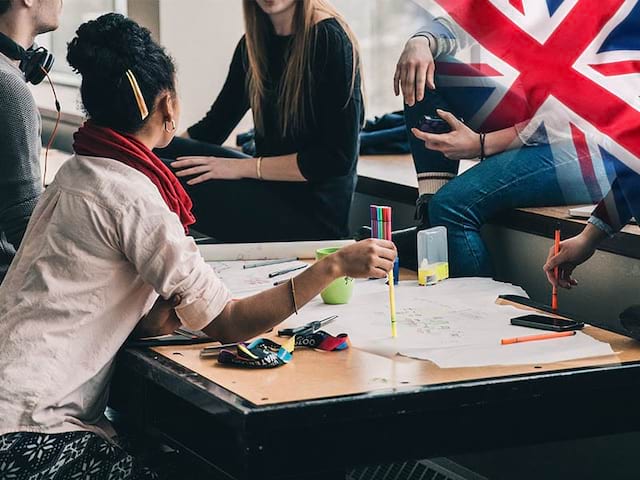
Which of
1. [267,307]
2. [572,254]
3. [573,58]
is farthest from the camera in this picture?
[572,254]

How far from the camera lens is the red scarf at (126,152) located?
166 cm

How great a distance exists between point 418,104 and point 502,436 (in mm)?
1049

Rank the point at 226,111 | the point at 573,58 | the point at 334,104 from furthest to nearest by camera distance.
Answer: the point at 226,111
the point at 334,104
the point at 573,58

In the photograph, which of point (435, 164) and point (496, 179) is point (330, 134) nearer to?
point (435, 164)

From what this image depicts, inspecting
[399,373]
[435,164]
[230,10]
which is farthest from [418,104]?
[230,10]

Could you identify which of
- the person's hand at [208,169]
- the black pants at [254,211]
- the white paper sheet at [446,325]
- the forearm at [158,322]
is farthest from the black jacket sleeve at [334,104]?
the forearm at [158,322]

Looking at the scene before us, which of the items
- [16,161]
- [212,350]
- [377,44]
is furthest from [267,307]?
[377,44]

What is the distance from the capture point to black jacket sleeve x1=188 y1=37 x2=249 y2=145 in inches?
119

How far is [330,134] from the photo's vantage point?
8.51ft

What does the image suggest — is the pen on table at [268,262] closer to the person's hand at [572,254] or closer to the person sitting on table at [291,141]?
the person sitting on table at [291,141]

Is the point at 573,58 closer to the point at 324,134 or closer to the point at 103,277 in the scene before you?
the point at 103,277

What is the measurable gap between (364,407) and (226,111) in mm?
1840

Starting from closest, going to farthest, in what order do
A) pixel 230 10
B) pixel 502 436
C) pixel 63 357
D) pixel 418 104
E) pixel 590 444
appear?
1. pixel 502 436
2. pixel 63 357
3. pixel 590 444
4. pixel 418 104
5. pixel 230 10

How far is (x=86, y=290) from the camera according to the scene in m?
1.61
